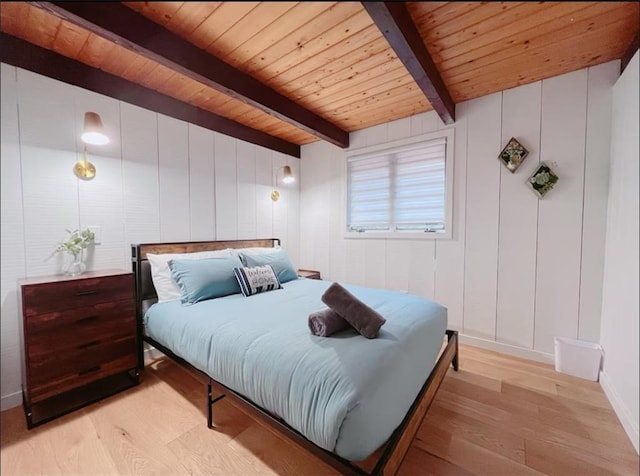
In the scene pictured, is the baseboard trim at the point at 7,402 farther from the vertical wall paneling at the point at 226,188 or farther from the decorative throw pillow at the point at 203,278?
the vertical wall paneling at the point at 226,188

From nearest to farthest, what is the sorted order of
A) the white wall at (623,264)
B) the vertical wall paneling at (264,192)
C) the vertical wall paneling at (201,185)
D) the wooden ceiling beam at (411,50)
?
1. the wooden ceiling beam at (411,50)
2. the white wall at (623,264)
3. the vertical wall paneling at (201,185)
4. the vertical wall paneling at (264,192)

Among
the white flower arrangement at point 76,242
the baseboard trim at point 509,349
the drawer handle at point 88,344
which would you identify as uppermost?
the white flower arrangement at point 76,242

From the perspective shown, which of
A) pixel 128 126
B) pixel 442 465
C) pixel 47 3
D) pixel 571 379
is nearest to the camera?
pixel 47 3

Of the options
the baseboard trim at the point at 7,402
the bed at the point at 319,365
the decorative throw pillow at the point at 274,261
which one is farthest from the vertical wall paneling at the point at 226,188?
the baseboard trim at the point at 7,402

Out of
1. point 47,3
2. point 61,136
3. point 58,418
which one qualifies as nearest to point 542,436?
point 58,418

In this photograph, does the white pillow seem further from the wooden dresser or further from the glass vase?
the glass vase

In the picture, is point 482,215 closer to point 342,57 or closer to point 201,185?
point 342,57

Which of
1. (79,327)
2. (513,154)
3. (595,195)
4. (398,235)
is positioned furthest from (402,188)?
(79,327)

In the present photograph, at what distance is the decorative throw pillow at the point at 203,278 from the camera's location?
217 cm

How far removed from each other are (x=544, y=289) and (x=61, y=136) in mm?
3995

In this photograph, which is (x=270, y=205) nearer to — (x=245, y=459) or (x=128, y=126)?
(x=128, y=126)

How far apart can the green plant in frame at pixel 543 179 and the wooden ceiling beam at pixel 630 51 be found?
78 cm

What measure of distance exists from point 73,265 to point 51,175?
0.63m

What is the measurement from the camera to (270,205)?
12.1 feet
